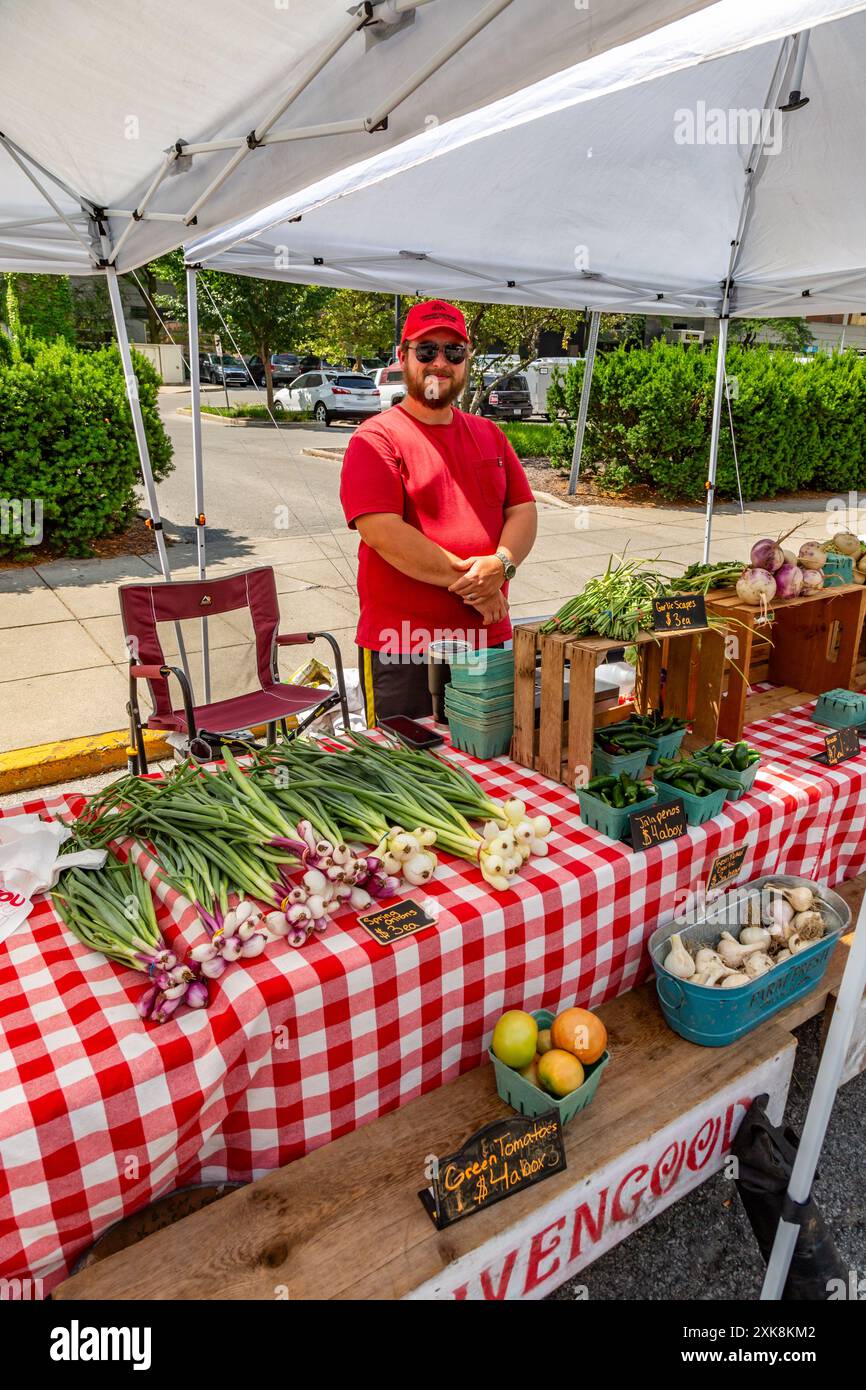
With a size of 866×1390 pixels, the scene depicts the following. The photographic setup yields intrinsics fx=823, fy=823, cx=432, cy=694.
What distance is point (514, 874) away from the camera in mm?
1919

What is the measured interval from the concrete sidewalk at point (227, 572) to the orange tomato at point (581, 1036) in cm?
152

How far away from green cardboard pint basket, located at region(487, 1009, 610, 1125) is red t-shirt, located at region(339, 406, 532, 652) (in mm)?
1526

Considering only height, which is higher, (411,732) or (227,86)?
(227,86)

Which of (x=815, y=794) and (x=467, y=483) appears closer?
(x=815, y=794)

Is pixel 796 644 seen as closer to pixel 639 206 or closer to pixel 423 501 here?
pixel 423 501

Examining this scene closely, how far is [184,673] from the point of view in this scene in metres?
3.75

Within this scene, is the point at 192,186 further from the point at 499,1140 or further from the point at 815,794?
the point at 499,1140

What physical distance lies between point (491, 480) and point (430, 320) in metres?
0.57

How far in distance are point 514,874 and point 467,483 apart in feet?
5.03

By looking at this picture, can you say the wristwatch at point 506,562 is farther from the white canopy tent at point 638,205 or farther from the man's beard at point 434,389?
the white canopy tent at point 638,205

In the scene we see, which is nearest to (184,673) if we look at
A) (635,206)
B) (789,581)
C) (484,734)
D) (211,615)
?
(211,615)
